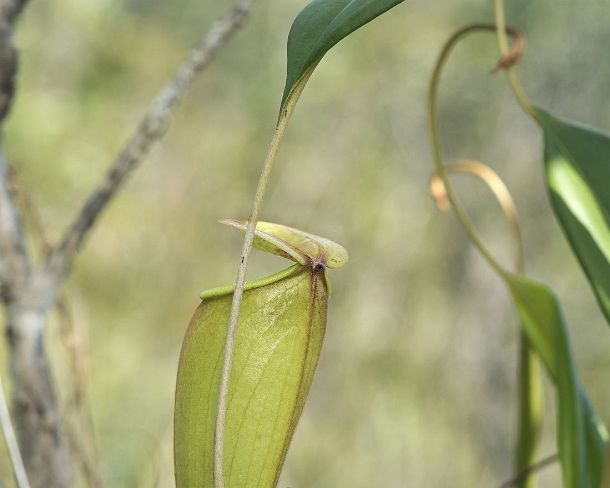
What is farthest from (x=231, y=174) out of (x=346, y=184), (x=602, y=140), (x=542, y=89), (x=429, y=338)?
(x=602, y=140)

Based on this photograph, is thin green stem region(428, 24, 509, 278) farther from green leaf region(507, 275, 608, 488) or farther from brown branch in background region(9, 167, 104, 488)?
brown branch in background region(9, 167, 104, 488)

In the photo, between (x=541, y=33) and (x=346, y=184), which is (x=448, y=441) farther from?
(x=541, y=33)

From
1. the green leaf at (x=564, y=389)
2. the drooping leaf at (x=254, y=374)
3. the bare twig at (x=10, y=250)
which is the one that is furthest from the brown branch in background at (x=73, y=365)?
the green leaf at (x=564, y=389)

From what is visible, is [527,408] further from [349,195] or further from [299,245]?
[349,195]

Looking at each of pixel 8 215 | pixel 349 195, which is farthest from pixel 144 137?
pixel 349 195

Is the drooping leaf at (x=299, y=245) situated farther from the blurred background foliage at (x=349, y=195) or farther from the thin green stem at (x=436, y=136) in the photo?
the blurred background foliage at (x=349, y=195)
